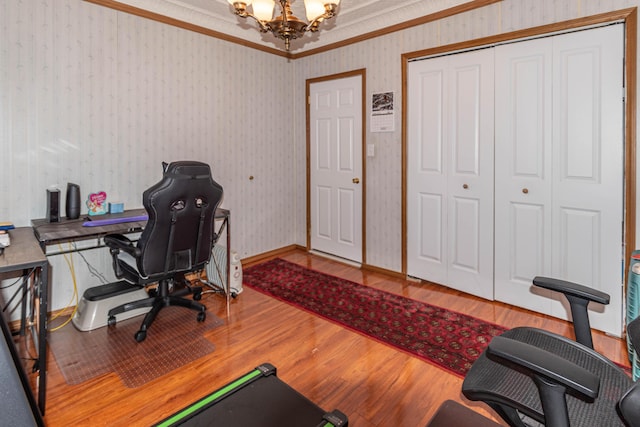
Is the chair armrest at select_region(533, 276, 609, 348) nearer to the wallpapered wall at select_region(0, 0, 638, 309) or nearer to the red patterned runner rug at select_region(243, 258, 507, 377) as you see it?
the red patterned runner rug at select_region(243, 258, 507, 377)

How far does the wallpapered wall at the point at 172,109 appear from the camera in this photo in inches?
104

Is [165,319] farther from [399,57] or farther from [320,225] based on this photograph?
[399,57]

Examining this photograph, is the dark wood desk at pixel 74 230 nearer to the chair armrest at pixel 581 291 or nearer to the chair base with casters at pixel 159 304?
the chair base with casters at pixel 159 304

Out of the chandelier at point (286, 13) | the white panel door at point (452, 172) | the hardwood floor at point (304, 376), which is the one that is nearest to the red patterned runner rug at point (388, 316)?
the hardwood floor at point (304, 376)

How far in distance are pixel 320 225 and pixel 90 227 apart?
2.56 metres

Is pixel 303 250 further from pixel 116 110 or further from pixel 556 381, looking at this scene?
pixel 556 381

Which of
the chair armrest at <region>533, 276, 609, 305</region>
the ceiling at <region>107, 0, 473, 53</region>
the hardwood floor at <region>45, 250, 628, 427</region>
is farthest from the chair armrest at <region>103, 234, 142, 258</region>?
the chair armrest at <region>533, 276, 609, 305</region>

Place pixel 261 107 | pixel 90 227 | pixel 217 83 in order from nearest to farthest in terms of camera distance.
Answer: pixel 90 227 < pixel 217 83 < pixel 261 107

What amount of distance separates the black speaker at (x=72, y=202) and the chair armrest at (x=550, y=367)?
2.87 metres

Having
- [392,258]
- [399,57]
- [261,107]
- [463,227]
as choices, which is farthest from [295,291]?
[399,57]

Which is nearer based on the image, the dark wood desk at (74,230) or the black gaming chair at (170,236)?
the dark wood desk at (74,230)

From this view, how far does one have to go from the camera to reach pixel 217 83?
148 inches

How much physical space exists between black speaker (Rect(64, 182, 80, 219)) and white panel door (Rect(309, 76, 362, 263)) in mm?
2508

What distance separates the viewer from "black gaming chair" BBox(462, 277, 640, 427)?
916 mm
